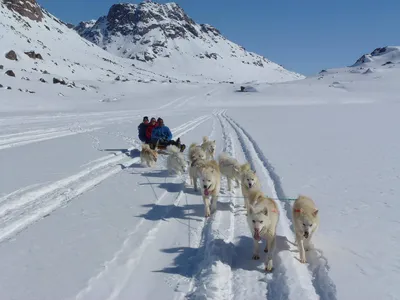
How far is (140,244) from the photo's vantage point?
17.0ft

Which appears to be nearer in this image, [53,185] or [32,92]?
[53,185]

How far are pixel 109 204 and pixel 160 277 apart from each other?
2846mm

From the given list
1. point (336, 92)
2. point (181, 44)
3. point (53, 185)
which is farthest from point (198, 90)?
point (181, 44)

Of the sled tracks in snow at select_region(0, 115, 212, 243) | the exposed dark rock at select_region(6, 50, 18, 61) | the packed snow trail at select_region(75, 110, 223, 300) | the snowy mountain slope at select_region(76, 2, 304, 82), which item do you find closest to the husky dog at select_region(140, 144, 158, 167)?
the sled tracks in snow at select_region(0, 115, 212, 243)

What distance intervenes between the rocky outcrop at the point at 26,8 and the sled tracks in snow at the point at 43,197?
389ft

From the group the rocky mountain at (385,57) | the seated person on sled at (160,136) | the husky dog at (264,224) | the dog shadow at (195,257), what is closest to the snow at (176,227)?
the dog shadow at (195,257)

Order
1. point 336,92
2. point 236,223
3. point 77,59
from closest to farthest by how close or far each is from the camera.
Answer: point 236,223
point 336,92
point 77,59

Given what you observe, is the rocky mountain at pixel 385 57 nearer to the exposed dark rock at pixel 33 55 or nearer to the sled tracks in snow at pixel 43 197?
the exposed dark rock at pixel 33 55

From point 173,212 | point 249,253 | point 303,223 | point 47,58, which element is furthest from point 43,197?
point 47,58

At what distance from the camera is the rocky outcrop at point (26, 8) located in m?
111

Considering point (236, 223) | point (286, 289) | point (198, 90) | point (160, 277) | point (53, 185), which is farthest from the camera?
point (198, 90)

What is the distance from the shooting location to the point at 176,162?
31.2ft

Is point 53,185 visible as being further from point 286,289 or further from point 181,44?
point 181,44

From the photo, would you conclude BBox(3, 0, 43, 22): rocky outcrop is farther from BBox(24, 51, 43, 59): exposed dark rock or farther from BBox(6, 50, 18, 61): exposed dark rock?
BBox(6, 50, 18, 61): exposed dark rock
